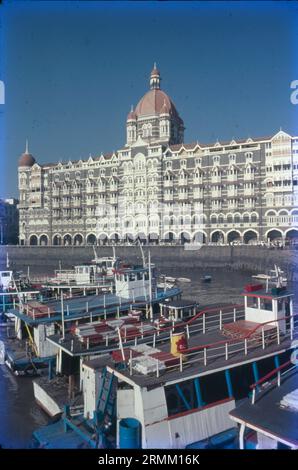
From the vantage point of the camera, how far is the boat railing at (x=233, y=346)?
12.1 metres

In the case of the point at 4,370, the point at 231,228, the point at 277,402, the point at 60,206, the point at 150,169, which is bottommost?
the point at 4,370

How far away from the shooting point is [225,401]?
10.8 metres

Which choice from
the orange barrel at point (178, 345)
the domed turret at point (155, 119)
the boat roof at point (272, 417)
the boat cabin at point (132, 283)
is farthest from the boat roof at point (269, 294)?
the domed turret at point (155, 119)

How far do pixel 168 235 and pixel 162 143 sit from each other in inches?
764

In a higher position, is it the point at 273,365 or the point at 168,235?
the point at 168,235

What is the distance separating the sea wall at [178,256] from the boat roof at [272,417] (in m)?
44.7

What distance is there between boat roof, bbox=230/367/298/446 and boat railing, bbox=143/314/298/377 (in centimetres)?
275

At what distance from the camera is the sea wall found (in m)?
57.4

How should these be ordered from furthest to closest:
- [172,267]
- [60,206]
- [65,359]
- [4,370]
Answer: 1. [60,206]
2. [172,267]
3. [4,370]
4. [65,359]

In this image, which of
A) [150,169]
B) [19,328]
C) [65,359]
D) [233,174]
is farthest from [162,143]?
[65,359]

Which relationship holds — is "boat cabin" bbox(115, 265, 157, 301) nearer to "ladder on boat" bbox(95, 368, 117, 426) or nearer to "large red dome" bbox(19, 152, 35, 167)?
"ladder on boat" bbox(95, 368, 117, 426)

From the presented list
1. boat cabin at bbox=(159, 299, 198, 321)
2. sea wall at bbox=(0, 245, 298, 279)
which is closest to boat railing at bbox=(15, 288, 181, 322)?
boat cabin at bbox=(159, 299, 198, 321)

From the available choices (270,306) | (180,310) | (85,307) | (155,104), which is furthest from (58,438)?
(155,104)

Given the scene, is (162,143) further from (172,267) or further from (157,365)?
(157,365)
